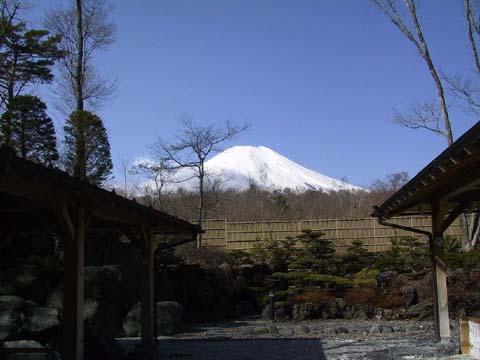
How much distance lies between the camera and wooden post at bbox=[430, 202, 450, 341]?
8914mm

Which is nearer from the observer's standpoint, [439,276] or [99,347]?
[99,347]

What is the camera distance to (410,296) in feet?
56.6

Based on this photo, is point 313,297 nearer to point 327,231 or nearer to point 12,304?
point 327,231

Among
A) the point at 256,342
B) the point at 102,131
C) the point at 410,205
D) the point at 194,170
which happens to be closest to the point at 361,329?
the point at 256,342

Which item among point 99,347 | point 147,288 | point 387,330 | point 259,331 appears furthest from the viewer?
point 259,331

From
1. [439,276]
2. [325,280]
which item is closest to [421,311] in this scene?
[325,280]

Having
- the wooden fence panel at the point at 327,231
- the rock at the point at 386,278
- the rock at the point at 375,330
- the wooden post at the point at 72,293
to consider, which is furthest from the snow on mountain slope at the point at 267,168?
the wooden post at the point at 72,293

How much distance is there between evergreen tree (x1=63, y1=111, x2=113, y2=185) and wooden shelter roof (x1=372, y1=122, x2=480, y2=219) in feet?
42.4

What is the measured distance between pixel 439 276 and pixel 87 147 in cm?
1476

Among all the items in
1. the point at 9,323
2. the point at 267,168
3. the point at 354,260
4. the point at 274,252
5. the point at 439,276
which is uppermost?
the point at 267,168

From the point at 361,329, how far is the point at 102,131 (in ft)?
39.3

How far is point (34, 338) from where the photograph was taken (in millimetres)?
9133

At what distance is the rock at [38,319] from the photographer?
9289mm

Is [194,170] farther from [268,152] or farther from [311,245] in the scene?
[268,152]
